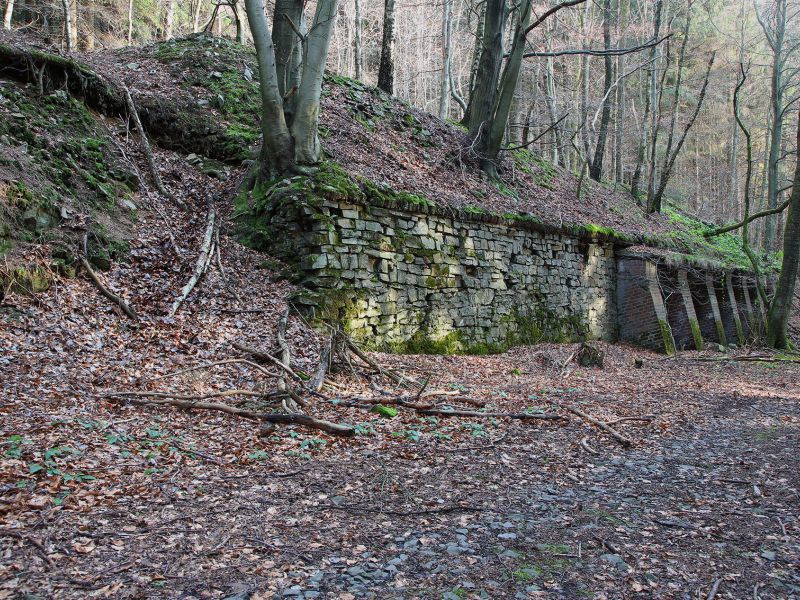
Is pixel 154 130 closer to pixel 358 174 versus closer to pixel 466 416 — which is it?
pixel 358 174

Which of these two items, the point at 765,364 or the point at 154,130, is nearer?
the point at 154,130

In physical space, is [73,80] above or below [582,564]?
above

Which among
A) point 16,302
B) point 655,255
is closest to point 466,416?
point 16,302

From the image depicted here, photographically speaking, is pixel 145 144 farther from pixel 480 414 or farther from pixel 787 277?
pixel 787 277

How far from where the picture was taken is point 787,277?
11500 millimetres

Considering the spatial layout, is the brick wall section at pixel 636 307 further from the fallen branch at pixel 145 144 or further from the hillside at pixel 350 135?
the fallen branch at pixel 145 144

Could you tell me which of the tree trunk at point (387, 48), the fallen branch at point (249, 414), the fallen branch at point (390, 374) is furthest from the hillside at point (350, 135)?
the fallen branch at point (249, 414)

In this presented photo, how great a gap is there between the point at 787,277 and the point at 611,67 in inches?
395

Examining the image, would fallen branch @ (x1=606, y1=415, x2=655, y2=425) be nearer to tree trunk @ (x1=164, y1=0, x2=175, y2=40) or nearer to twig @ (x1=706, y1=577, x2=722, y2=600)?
twig @ (x1=706, y1=577, x2=722, y2=600)

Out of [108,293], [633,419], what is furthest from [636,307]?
[108,293]

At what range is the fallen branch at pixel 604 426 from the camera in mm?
4859

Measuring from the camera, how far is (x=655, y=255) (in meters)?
13.4

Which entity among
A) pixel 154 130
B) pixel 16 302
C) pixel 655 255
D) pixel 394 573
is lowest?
pixel 394 573

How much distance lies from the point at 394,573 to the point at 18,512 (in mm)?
1873
